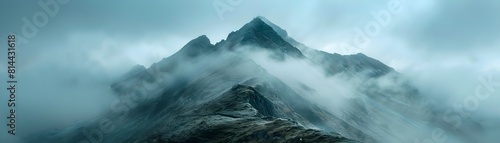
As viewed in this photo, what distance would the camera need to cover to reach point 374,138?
15112 centimetres

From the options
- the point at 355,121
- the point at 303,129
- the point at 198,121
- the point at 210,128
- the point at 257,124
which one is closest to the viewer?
the point at 303,129

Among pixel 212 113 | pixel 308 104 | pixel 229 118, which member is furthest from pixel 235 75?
pixel 229 118

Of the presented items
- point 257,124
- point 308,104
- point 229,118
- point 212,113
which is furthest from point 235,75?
point 257,124

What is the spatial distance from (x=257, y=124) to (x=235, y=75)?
92.7 metres

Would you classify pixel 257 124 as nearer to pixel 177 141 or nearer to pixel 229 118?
pixel 229 118

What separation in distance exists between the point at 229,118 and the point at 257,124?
36.5 ft

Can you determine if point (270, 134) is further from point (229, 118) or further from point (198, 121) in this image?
point (198, 121)

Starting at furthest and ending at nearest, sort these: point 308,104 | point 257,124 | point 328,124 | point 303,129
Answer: point 308,104 < point 328,124 < point 257,124 < point 303,129

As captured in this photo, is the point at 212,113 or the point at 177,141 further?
the point at 212,113

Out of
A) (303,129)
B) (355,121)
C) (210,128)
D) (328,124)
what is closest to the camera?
(303,129)

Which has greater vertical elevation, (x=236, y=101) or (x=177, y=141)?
(x=236, y=101)

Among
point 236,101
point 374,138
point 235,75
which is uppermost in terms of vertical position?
point 235,75

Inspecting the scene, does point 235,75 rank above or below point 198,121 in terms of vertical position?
above

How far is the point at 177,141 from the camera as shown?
70.9 metres
